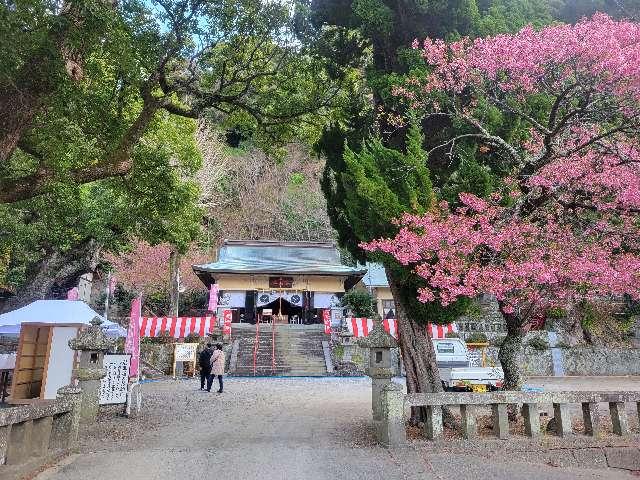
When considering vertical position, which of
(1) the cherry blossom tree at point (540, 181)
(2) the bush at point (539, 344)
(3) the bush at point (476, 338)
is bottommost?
(2) the bush at point (539, 344)

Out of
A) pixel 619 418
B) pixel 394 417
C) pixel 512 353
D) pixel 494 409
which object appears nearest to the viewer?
pixel 394 417

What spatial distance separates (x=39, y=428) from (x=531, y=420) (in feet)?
22.2

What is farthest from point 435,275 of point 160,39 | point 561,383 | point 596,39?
point 561,383

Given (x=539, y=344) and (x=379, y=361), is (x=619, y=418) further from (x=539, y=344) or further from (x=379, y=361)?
(x=539, y=344)

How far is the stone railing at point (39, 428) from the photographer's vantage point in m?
5.17

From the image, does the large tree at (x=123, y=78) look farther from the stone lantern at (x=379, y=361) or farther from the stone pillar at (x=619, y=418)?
the stone pillar at (x=619, y=418)

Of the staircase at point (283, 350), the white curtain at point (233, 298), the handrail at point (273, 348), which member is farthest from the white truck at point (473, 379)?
the white curtain at point (233, 298)

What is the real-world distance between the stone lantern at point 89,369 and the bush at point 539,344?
60.6 ft

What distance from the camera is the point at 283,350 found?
21.5 metres

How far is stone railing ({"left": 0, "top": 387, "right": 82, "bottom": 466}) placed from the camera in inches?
204

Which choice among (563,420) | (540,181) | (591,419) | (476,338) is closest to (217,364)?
(563,420)

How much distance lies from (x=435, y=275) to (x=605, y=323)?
20.4 metres

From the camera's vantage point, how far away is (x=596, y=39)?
666 centimetres

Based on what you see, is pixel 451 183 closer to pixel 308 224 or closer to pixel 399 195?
pixel 399 195
